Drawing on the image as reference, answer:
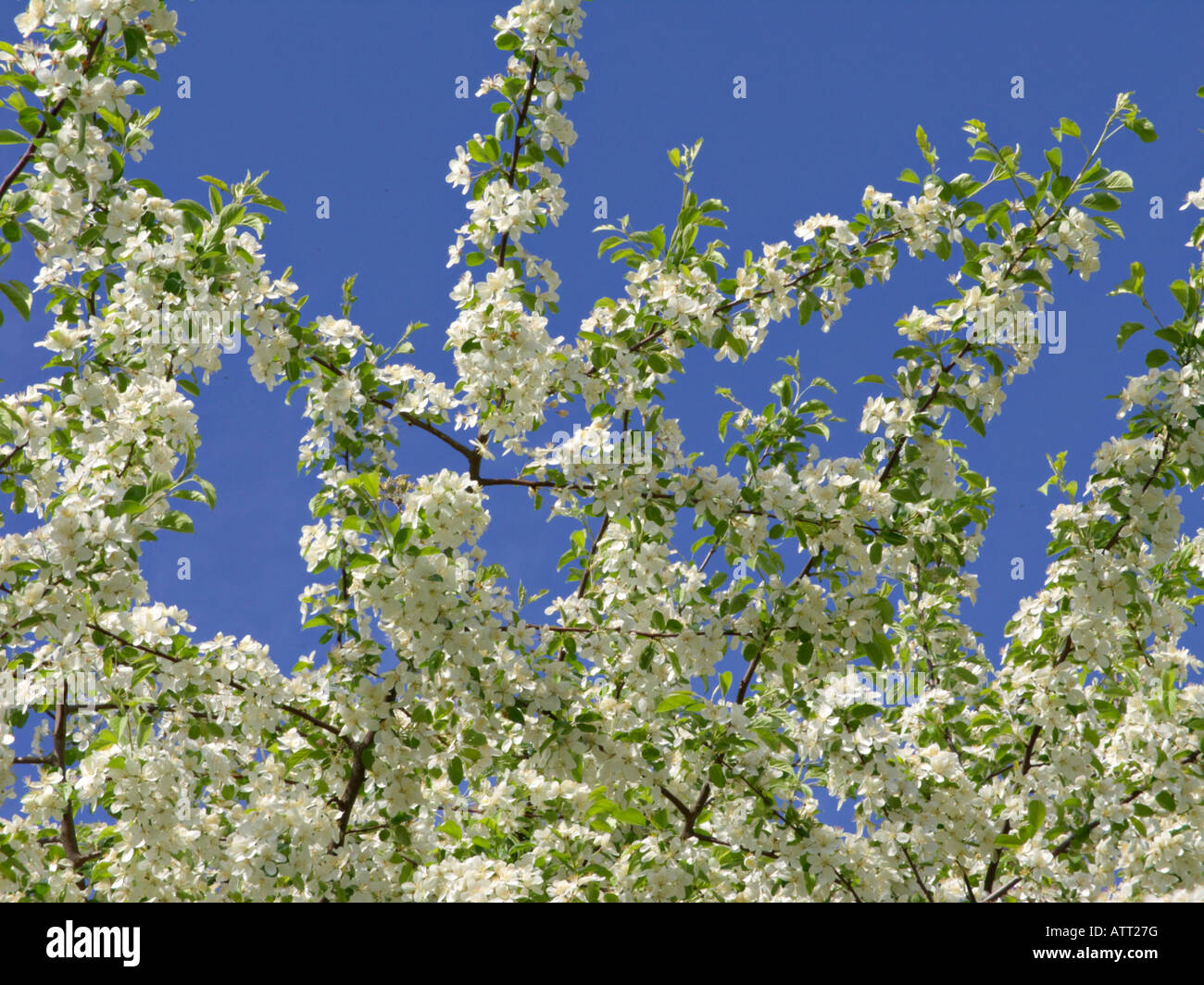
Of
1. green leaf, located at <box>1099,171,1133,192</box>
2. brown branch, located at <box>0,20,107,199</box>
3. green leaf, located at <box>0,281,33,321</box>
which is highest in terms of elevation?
brown branch, located at <box>0,20,107,199</box>

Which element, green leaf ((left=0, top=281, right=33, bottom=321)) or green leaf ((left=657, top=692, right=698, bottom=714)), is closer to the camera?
green leaf ((left=0, top=281, right=33, bottom=321))

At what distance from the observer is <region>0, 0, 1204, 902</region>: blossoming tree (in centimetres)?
346

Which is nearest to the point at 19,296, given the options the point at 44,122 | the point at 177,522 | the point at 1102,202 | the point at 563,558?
the point at 44,122

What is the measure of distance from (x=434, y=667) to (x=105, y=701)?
68.1 inches

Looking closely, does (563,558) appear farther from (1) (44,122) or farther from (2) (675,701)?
(1) (44,122)

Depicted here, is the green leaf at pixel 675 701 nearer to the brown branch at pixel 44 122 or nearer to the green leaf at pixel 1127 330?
the green leaf at pixel 1127 330

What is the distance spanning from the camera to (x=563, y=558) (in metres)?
4.51

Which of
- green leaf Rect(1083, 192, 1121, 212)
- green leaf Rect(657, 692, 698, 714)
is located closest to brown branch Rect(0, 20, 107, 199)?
green leaf Rect(657, 692, 698, 714)

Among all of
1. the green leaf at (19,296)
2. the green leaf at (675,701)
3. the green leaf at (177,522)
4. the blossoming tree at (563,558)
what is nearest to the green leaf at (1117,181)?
the blossoming tree at (563,558)

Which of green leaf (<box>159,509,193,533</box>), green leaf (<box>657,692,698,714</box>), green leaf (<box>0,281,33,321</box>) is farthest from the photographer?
green leaf (<box>657,692,698,714</box>)

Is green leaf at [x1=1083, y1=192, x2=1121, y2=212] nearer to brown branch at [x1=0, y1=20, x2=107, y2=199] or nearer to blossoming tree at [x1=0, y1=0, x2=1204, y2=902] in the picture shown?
blossoming tree at [x1=0, y1=0, x2=1204, y2=902]

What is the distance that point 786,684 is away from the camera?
3.75 m

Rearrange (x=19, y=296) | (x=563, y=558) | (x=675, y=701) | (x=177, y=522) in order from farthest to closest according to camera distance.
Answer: (x=563, y=558) → (x=675, y=701) → (x=19, y=296) → (x=177, y=522)
